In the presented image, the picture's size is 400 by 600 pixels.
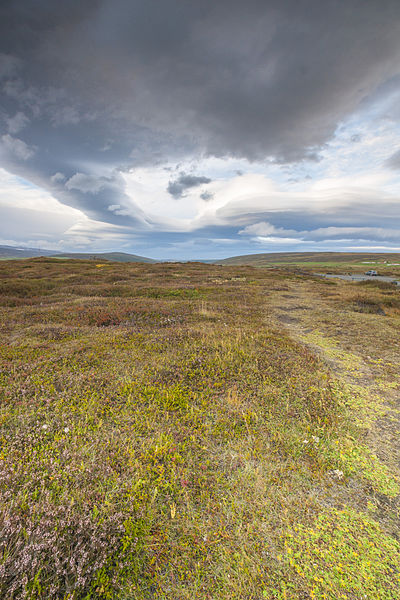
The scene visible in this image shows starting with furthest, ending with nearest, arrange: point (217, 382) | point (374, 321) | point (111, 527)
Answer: point (374, 321) → point (217, 382) → point (111, 527)

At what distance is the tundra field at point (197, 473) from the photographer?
2928 mm

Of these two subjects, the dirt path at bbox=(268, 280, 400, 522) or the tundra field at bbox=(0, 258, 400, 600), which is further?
the dirt path at bbox=(268, 280, 400, 522)

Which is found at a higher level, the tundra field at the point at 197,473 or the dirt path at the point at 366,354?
the tundra field at the point at 197,473

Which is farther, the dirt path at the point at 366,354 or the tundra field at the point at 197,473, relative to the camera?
the dirt path at the point at 366,354

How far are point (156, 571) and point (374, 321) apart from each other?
17525 millimetres

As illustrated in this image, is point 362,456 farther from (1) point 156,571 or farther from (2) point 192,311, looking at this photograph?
(2) point 192,311

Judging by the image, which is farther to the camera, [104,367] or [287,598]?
[104,367]

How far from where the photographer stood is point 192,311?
1630cm

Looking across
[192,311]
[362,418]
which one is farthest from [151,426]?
[192,311]

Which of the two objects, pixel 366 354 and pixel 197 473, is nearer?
pixel 197 473

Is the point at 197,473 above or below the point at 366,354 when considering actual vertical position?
above

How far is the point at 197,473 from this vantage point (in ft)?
14.4

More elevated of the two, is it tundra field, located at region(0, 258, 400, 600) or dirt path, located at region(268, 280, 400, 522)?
tundra field, located at region(0, 258, 400, 600)

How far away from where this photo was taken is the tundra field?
293cm
